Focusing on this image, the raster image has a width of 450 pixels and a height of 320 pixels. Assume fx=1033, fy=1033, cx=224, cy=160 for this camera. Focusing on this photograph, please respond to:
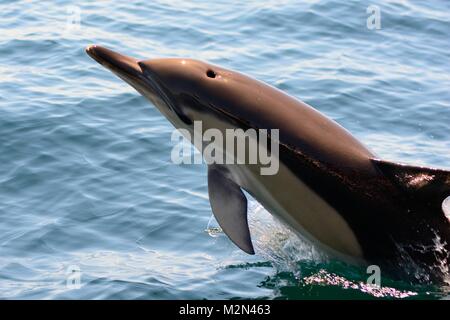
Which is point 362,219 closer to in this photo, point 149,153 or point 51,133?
point 149,153

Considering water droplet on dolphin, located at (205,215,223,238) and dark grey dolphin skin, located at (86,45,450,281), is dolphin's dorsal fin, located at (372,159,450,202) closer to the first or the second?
dark grey dolphin skin, located at (86,45,450,281)

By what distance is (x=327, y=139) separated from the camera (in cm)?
841

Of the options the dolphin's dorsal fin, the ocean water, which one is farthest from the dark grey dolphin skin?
the ocean water

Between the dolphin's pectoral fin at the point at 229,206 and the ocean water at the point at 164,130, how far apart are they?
55 centimetres

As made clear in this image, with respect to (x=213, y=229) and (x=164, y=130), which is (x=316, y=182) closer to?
(x=213, y=229)

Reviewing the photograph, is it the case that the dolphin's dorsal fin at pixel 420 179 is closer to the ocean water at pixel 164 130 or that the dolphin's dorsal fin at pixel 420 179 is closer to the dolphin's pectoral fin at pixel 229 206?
the ocean water at pixel 164 130

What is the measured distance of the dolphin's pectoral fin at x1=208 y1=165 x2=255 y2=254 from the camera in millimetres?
8672

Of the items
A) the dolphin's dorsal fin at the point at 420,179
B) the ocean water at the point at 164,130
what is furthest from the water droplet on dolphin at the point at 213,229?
the dolphin's dorsal fin at the point at 420,179

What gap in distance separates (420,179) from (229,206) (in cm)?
166

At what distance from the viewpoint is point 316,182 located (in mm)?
8383

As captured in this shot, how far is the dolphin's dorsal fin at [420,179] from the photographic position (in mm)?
8047

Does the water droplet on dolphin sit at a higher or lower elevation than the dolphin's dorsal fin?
lower

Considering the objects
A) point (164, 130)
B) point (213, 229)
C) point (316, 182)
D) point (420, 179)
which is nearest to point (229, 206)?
point (316, 182)
